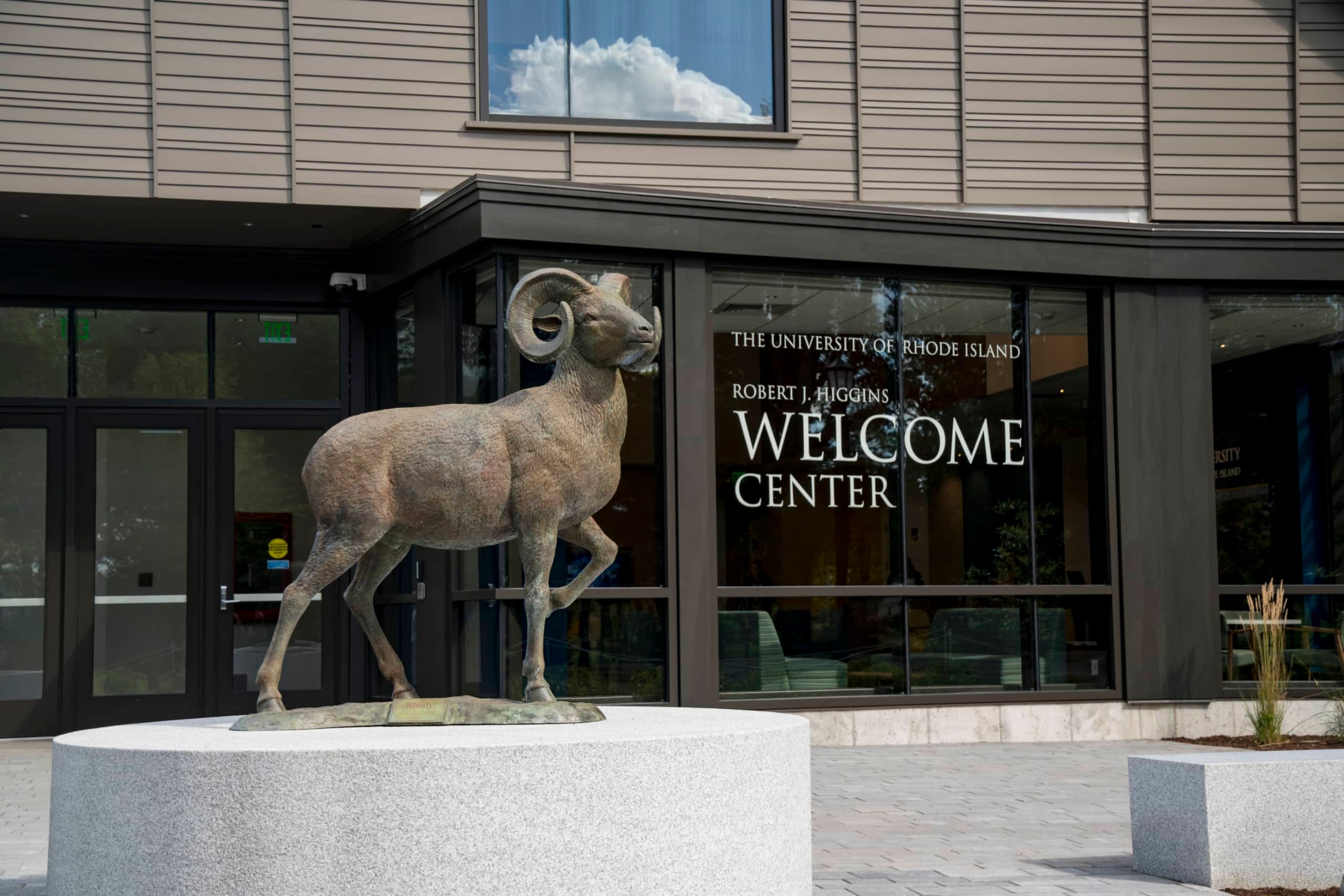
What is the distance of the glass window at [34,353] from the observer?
487 inches

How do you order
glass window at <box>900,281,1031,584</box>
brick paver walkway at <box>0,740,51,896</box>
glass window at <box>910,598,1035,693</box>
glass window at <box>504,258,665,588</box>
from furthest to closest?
glass window at <box>900,281,1031,584</box> → glass window at <box>910,598,1035,693</box> → glass window at <box>504,258,665,588</box> → brick paver walkway at <box>0,740,51,896</box>

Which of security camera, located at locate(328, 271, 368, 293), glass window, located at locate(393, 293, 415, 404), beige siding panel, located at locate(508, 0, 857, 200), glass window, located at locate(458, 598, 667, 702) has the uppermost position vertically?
beige siding panel, located at locate(508, 0, 857, 200)

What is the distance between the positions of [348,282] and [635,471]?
132 inches

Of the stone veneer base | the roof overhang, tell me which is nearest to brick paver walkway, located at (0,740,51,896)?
the roof overhang

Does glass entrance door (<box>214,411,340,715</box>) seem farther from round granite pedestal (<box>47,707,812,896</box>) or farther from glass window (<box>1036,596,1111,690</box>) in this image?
round granite pedestal (<box>47,707,812,896</box>)

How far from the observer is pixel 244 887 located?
4434 mm

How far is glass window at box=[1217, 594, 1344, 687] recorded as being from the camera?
12.3m

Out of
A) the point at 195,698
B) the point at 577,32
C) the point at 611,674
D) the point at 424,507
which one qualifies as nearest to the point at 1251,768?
the point at 424,507

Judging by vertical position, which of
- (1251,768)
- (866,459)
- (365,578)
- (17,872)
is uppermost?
(866,459)

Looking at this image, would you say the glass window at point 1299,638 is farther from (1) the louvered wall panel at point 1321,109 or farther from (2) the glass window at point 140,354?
(2) the glass window at point 140,354

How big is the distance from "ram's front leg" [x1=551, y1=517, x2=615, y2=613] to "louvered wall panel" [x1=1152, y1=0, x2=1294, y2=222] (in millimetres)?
8450

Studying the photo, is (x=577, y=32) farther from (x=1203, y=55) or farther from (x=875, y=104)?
(x=1203, y=55)

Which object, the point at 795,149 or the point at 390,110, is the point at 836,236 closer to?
the point at 795,149

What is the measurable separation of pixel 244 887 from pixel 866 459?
8.25 metres
